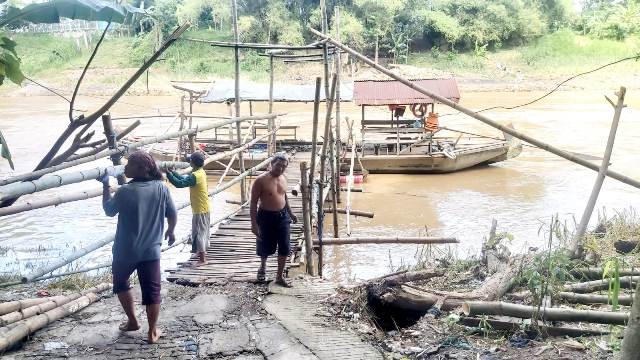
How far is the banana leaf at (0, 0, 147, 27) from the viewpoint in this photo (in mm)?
2779

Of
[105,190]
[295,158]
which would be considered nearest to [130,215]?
[105,190]

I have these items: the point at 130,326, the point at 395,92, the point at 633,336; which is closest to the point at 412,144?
the point at 395,92

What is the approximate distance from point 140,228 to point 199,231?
221 cm

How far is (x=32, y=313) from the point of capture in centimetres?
349

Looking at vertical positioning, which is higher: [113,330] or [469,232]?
[113,330]

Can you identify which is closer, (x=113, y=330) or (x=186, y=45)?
(x=113, y=330)

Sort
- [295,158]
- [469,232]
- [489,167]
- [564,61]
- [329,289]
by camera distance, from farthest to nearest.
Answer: [564,61]
[489,167]
[295,158]
[469,232]
[329,289]

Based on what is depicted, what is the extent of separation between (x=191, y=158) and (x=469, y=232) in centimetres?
589

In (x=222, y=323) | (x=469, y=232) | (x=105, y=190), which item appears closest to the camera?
(x=105, y=190)

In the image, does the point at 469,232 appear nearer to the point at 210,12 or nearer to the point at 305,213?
the point at 305,213

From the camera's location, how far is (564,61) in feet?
108

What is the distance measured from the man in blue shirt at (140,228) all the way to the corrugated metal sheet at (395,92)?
9924mm

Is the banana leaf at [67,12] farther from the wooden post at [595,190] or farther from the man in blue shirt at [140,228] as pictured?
the wooden post at [595,190]

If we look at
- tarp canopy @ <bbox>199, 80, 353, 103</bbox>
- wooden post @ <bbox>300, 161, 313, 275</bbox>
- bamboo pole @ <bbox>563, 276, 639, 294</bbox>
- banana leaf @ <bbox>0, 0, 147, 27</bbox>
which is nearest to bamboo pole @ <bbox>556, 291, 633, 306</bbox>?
bamboo pole @ <bbox>563, 276, 639, 294</bbox>
